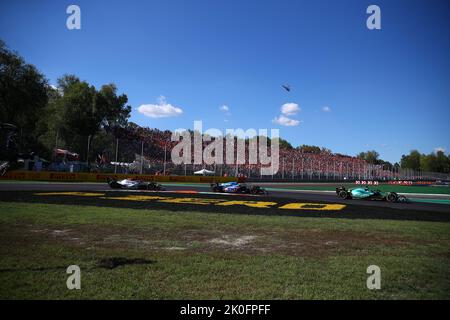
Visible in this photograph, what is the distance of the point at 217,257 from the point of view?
677 cm

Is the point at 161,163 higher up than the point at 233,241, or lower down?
higher up

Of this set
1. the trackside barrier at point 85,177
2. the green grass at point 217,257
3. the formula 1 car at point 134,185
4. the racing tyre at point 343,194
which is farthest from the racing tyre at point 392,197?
the trackside barrier at point 85,177

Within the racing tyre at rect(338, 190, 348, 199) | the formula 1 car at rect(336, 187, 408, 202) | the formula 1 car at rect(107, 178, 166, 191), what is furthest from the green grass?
the formula 1 car at rect(107, 178, 166, 191)

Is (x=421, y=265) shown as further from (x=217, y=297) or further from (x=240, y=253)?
(x=217, y=297)

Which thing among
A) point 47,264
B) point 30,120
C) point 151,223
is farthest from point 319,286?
point 30,120

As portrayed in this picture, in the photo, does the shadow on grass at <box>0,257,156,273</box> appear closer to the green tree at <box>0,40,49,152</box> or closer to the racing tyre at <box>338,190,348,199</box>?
the racing tyre at <box>338,190,348,199</box>

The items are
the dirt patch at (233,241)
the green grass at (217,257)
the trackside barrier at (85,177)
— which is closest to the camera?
the green grass at (217,257)

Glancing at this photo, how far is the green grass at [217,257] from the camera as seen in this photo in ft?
16.2

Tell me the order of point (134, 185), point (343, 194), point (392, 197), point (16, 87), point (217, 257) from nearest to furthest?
point (217, 257) < point (392, 197) < point (343, 194) < point (134, 185) < point (16, 87)

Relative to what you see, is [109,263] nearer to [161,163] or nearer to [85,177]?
[85,177]

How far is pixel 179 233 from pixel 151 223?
1.88 metres

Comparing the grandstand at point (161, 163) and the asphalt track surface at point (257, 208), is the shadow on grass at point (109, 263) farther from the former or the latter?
the grandstand at point (161, 163)

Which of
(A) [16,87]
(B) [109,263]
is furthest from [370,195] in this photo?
(A) [16,87]

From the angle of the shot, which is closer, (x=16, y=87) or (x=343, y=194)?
(x=343, y=194)
